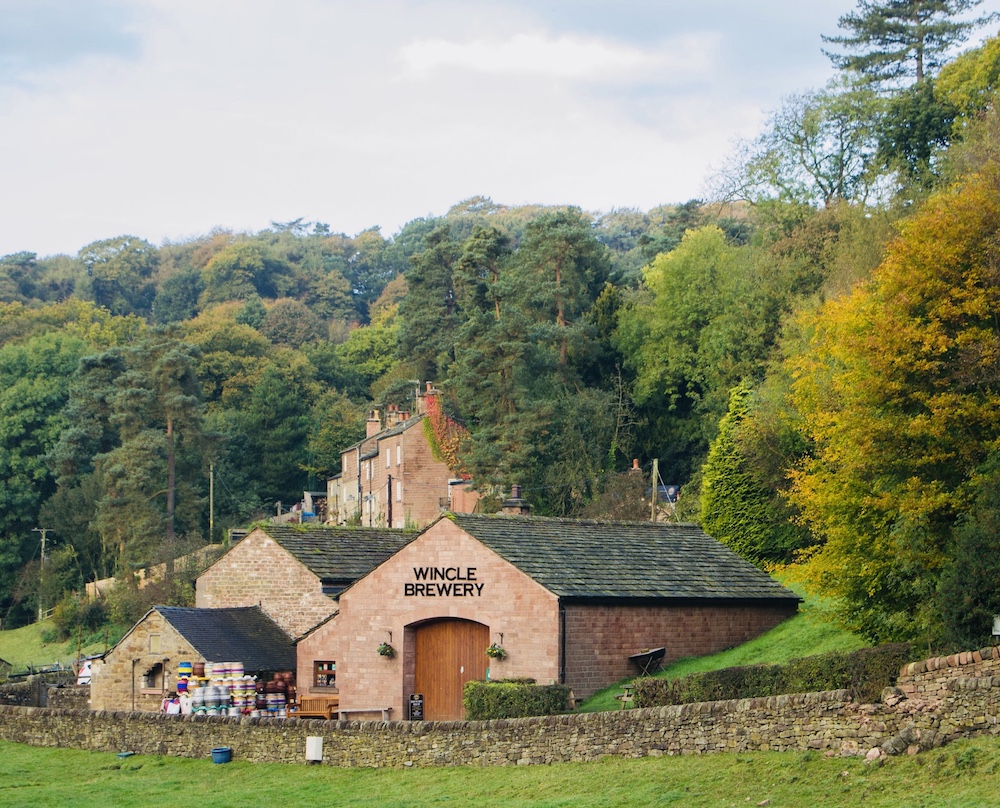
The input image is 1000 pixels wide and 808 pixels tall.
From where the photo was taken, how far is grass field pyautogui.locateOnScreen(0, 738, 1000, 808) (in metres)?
19.1

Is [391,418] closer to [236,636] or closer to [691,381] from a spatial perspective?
[691,381]

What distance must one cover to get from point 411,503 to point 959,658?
53774 mm

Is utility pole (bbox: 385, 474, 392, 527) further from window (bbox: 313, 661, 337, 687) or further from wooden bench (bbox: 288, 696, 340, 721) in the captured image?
wooden bench (bbox: 288, 696, 340, 721)

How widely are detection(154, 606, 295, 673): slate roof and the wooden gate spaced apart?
6.09 meters

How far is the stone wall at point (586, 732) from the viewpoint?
67.1 feet

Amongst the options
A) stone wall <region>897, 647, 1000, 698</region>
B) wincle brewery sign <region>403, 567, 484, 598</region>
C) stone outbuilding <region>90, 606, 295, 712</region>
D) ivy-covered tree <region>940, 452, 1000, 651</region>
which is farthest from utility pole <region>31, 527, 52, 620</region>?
stone wall <region>897, 647, 1000, 698</region>

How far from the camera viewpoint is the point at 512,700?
3006 cm

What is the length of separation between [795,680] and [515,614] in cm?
952

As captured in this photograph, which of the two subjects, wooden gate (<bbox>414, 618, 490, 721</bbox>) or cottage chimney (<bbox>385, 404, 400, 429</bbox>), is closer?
wooden gate (<bbox>414, 618, 490, 721</bbox>)

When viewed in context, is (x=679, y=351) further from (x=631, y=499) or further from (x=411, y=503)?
(x=411, y=503)

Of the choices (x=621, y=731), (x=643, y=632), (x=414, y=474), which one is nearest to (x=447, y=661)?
(x=643, y=632)

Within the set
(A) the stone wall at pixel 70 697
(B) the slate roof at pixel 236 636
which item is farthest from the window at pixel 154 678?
(A) the stone wall at pixel 70 697

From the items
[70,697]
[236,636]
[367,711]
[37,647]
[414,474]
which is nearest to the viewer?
[367,711]

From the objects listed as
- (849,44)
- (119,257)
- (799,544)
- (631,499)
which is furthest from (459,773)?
(119,257)
